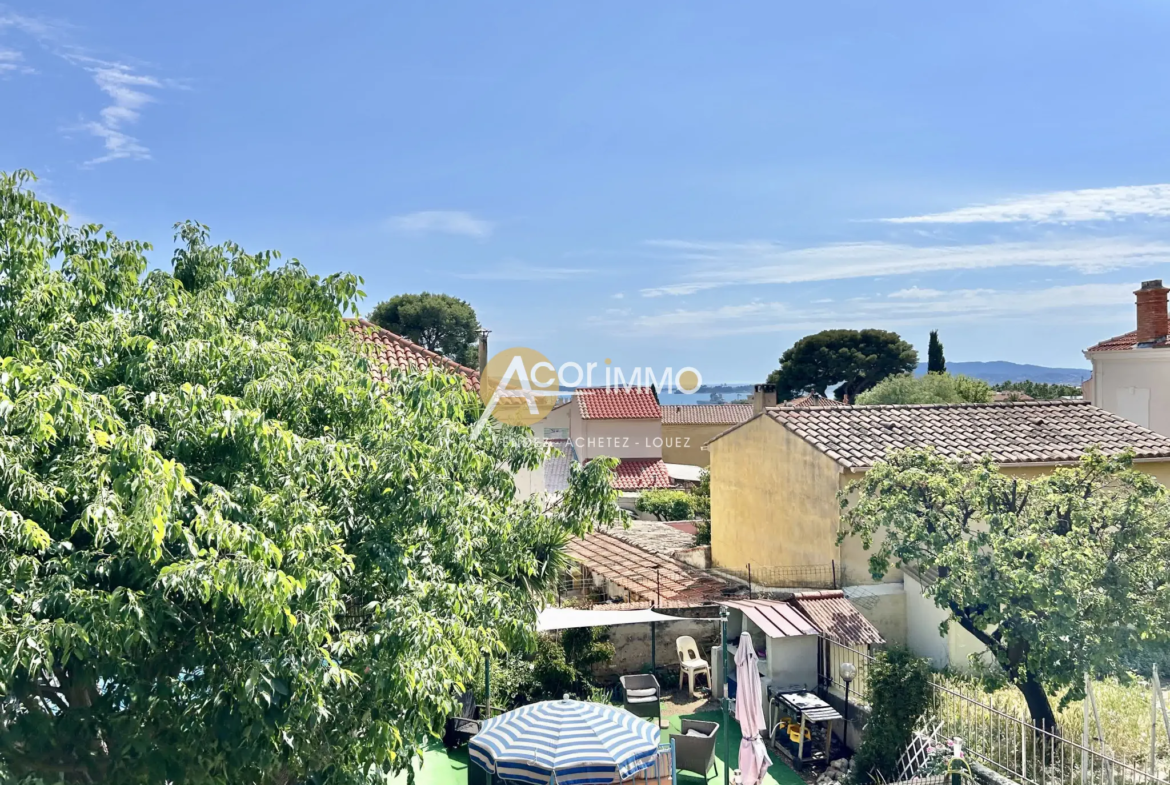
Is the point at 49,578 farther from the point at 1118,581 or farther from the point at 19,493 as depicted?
the point at 1118,581

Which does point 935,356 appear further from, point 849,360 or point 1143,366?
point 1143,366

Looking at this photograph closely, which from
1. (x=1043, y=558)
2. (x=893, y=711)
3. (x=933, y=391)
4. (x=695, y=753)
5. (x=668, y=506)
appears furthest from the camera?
(x=933, y=391)

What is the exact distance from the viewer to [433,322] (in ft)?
221

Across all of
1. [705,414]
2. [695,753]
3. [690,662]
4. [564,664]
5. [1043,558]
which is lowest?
[695,753]

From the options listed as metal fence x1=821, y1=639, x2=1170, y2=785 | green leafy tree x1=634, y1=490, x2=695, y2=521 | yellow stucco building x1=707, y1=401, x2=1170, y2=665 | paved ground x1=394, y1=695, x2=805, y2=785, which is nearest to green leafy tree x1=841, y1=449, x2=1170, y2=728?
metal fence x1=821, y1=639, x2=1170, y2=785

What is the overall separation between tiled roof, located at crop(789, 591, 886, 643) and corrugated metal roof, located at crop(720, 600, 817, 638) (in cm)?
21

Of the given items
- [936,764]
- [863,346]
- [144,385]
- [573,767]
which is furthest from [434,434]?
[863,346]

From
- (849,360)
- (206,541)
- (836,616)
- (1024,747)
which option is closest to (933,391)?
(849,360)

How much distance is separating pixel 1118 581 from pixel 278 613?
387 inches

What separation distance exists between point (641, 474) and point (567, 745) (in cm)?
3559

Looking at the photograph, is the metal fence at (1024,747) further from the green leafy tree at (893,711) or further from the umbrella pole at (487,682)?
the umbrella pole at (487,682)

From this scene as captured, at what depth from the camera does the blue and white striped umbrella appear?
10.2 m

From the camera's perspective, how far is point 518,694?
49.1 feet

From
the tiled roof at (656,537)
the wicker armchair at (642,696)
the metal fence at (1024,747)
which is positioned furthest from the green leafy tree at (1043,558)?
the tiled roof at (656,537)
